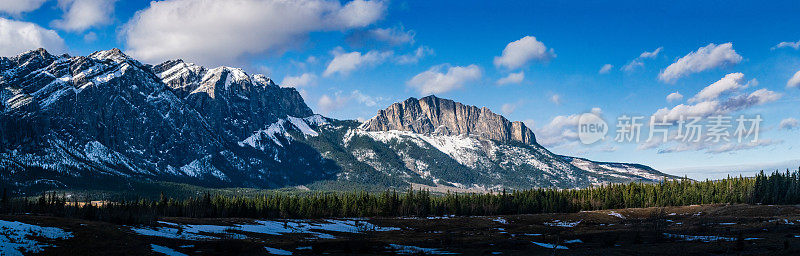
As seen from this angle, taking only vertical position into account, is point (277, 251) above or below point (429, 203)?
above

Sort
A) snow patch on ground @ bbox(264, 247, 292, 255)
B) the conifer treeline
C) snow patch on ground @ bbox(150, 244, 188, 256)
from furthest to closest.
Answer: the conifer treeline → snow patch on ground @ bbox(264, 247, 292, 255) → snow patch on ground @ bbox(150, 244, 188, 256)

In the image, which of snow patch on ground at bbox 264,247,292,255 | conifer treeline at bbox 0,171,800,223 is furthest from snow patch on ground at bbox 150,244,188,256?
conifer treeline at bbox 0,171,800,223

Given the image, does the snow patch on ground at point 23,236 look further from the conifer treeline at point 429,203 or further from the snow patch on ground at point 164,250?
the conifer treeline at point 429,203

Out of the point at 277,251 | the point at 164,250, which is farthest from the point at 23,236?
the point at 277,251

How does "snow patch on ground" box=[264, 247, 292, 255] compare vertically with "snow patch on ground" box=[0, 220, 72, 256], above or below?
below

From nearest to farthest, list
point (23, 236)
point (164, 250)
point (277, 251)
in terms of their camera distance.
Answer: point (23, 236) → point (164, 250) → point (277, 251)

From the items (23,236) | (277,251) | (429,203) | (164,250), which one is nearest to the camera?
(23,236)

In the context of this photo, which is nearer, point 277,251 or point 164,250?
point 164,250

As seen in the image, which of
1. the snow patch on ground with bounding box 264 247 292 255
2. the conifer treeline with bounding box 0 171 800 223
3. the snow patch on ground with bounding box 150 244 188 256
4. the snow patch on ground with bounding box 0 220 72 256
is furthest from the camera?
the conifer treeline with bounding box 0 171 800 223

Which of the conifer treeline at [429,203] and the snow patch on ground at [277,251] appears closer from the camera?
the snow patch on ground at [277,251]

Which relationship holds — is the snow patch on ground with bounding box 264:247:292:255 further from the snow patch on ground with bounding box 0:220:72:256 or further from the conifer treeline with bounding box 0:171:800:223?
the conifer treeline with bounding box 0:171:800:223

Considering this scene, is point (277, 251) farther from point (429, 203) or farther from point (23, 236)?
point (429, 203)

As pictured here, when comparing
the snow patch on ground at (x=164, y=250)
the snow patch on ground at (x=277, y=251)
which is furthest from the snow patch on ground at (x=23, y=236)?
the snow patch on ground at (x=277, y=251)

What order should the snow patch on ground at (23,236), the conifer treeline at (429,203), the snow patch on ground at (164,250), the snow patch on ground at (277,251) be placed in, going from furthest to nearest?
the conifer treeline at (429,203) → the snow patch on ground at (277,251) → the snow patch on ground at (164,250) → the snow patch on ground at (23,236)
